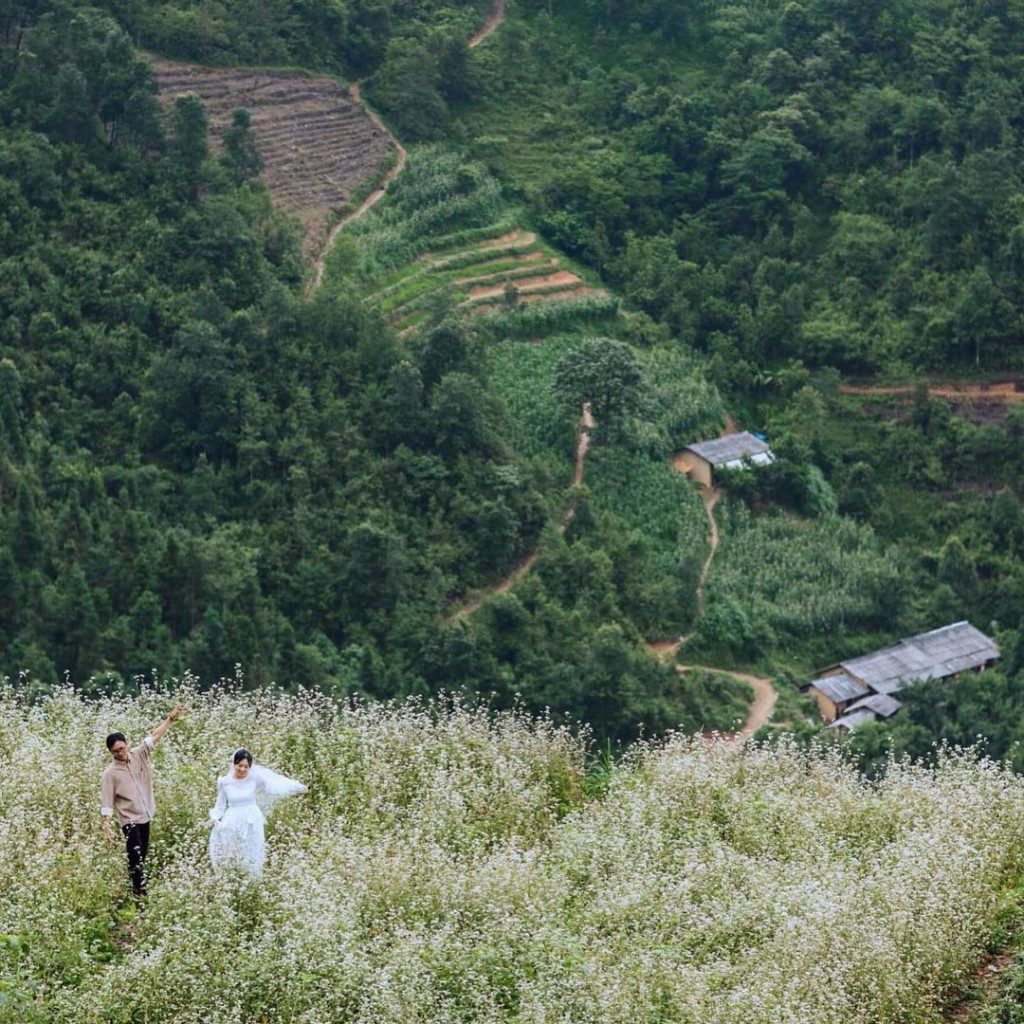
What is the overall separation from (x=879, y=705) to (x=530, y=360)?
10578 mm

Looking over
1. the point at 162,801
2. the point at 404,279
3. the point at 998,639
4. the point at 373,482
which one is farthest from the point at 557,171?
the point at 162,801

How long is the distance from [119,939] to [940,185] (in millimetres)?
32092

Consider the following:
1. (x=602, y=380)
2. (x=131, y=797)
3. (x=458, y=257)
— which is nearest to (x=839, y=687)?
(x=602, y=380)

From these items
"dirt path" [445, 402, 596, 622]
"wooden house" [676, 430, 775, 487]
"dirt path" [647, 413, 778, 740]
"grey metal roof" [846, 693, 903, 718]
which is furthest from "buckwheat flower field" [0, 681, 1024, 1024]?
"wooden house" [676, 430, 775, 487]

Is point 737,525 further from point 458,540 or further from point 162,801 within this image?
point 162,801

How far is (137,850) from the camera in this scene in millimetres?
13242

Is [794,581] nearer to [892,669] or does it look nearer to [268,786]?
[892,669]

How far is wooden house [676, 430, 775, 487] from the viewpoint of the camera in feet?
126

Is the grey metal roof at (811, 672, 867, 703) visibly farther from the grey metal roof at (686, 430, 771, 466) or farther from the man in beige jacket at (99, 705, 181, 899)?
the man in beige jacket at (99, 705, 181, 899)

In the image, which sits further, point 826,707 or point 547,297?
point 547,297

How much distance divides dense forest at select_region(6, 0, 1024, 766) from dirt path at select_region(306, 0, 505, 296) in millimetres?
360

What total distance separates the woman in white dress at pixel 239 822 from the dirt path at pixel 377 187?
25.0 meters

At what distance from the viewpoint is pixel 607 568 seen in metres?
34.8

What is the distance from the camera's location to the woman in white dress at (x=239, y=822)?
12961mm
